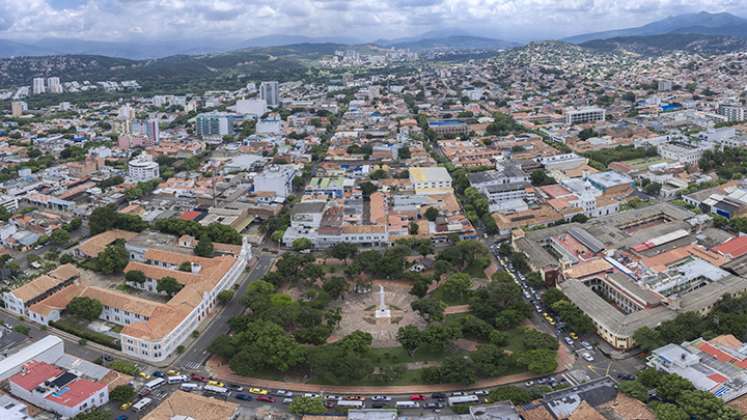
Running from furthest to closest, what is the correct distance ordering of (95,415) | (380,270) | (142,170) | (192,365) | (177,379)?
(142,170) < (380,270) < (192,365) < (177,379) < (95,415)

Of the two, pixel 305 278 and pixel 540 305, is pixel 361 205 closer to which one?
pixel 305 278

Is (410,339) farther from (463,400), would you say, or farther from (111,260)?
(111,260)

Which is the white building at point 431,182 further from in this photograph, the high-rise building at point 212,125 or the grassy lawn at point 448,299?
the high-rise building at point 212,125

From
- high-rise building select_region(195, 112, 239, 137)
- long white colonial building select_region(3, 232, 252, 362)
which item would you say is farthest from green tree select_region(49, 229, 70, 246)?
high-rise building select_region(195, 112, 239, 137)

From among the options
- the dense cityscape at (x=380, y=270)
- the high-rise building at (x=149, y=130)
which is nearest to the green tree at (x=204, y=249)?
the dense cityscape at (x=380, y=270)

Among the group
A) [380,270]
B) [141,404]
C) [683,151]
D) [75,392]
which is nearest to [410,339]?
[380,270]

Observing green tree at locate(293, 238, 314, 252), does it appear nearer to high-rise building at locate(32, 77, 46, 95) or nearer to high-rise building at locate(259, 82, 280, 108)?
high-rise building at locate(259, 82, 280, 108)
